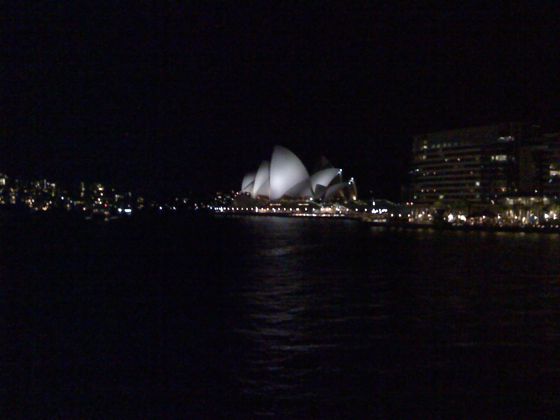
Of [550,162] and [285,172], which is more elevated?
[550,162]

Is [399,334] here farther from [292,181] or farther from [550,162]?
[550,162]

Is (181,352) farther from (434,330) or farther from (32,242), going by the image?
(32,242)

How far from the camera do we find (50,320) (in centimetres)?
877

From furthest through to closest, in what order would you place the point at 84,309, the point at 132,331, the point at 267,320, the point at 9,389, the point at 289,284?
1. the point at 289,284
2. the point at 84,309
3. the point at 267,320
4. the point at 132,331
5. the point at 9,389

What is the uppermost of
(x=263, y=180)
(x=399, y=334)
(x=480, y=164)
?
(x=480, y=164)

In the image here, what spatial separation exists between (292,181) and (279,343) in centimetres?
5367

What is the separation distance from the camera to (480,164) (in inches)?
2424

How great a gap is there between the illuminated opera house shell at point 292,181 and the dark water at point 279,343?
44.8 metres

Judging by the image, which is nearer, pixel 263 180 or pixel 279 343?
pixel 279 343

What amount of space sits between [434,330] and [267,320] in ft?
6.21

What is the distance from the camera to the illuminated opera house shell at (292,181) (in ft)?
197

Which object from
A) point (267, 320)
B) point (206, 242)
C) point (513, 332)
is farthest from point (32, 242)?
point (513, 332)

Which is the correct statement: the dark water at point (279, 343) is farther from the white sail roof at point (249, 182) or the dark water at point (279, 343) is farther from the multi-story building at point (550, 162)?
the white sail roof at point (249, 182)

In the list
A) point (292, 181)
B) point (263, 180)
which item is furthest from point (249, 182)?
point (292, 181)
